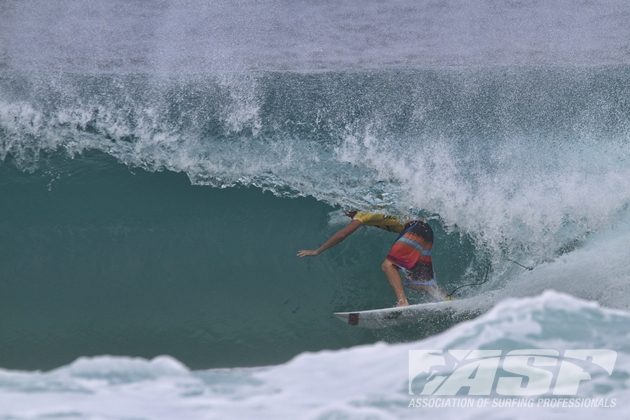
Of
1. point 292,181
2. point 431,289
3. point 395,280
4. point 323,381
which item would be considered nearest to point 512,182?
point 431,289

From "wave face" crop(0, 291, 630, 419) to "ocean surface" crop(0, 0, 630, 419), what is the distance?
2 centimetres

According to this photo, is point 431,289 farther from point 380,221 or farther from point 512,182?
point 512,182

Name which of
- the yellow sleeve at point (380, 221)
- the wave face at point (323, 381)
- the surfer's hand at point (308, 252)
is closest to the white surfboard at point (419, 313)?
the wave face at point (323, 381)

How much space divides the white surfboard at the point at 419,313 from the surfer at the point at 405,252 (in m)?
0.11

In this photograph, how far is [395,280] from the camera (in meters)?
5.28

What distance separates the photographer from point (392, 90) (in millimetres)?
6113

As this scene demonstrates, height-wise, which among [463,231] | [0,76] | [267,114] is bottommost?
[463,231]

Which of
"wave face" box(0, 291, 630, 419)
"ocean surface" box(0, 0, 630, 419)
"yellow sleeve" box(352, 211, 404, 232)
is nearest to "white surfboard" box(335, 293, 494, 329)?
"ocean surface" box(0, 0, 630, 419)

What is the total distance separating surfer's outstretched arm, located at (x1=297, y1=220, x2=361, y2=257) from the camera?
17.1 ft

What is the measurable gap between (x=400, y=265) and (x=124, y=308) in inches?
68.3

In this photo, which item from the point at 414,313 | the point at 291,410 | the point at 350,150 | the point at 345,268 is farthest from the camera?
the point at 350,150

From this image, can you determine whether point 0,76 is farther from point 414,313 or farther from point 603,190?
point 603,190

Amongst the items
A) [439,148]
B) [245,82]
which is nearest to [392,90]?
[439,148]

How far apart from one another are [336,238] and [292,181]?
2.40 ft
